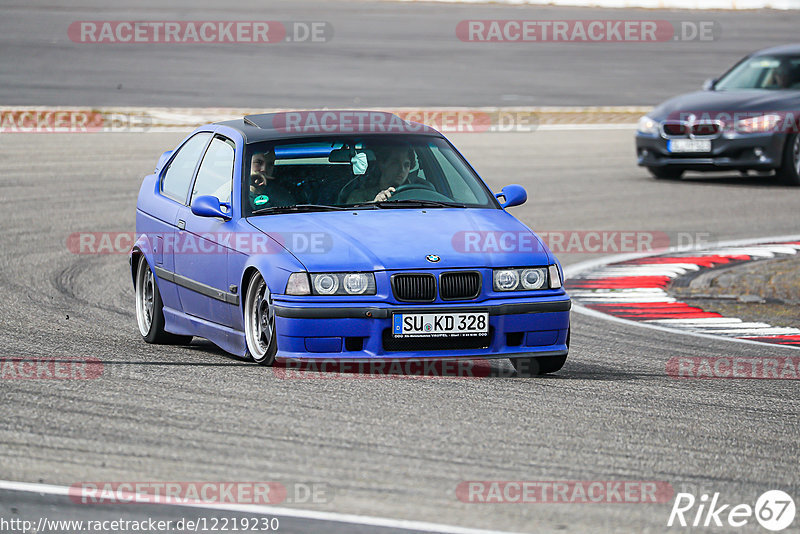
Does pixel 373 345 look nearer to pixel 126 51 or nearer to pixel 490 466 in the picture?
pixel 490 466

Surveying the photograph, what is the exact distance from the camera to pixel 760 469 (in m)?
5.97

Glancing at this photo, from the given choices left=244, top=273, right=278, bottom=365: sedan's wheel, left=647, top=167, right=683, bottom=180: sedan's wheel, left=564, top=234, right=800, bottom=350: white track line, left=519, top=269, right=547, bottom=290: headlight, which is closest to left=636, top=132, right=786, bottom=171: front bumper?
left=647, top=167, right=683, bottom=180: sedan's wheel

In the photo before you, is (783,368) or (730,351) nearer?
(783,368)

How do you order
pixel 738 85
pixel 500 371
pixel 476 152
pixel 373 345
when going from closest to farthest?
pixel 373 345 < pixel 500 371 < pixel 738 85 < pixel 476 152

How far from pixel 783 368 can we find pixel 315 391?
122 inches

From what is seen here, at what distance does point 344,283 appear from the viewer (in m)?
7.67

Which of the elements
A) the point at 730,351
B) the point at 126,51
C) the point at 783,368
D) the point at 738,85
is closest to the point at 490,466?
the point at 783,368

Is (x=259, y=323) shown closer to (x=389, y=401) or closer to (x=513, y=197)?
(x=389, y=401)

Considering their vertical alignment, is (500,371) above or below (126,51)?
below

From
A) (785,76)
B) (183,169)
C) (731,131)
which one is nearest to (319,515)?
(183,169)

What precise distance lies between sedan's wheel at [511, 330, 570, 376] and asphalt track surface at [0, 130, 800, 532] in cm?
9

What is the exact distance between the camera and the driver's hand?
8641 mm

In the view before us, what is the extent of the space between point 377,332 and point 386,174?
1.41m

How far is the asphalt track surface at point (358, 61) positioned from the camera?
2741 cm
